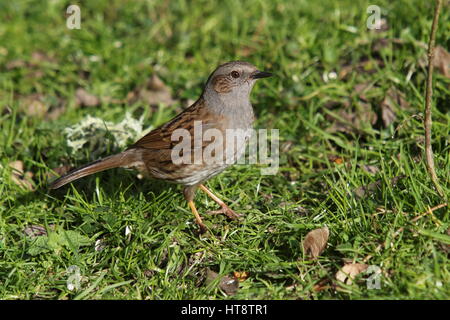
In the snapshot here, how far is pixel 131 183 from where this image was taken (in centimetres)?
519

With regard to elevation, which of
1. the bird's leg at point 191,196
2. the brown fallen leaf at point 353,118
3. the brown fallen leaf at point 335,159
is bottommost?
the bird's leg at point 191,196

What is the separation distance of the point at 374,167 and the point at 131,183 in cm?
208

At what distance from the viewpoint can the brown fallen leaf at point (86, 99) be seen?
262 inches

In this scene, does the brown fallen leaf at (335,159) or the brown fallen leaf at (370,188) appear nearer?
the brown fallen leaf at (370,188)

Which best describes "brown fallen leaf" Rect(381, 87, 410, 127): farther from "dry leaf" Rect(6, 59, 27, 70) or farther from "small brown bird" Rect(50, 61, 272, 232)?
"dry leaf" Rect(6, 59, 27, 70)

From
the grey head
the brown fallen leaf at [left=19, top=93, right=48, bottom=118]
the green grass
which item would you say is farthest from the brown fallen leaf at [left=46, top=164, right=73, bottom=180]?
the grey head

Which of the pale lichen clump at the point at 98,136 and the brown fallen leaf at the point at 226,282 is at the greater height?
the pale lichen clump at the point at 98,136

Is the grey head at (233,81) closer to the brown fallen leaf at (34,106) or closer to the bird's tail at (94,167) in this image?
the bird's tail at (94,167)

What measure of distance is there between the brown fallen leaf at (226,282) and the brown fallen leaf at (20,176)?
2060 mm

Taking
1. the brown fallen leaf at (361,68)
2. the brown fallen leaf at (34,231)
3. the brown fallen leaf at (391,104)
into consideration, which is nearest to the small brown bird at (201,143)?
the brown fallen leaf at (34,231)

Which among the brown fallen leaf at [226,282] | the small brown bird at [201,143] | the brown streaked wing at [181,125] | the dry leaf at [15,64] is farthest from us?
the dry leaf at [15,64]

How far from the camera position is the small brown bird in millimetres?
4703

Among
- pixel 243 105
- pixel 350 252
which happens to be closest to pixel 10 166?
pixel 243 105

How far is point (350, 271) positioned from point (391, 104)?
2353 millimetres
